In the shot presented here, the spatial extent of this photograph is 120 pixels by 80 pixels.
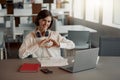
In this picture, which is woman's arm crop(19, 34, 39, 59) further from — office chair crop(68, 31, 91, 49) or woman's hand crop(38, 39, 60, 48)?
office chair crop(68, 31, 91, 49)

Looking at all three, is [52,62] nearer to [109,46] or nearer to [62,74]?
[62,74]

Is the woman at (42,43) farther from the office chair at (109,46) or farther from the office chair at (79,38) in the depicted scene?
the office chair at (79,38)

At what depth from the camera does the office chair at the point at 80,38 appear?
4.74 metres

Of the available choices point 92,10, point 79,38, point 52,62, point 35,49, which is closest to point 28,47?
point 35,49

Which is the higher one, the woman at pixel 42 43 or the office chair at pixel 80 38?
the woman at pixel 42 43

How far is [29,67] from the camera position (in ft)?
7.25

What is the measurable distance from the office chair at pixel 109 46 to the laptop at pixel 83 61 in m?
0.88

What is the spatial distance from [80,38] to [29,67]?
270 centimetres

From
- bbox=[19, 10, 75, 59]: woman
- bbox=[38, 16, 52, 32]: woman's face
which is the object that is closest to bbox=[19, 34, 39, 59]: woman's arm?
bbox=[19, 10, 75, 59]: woman

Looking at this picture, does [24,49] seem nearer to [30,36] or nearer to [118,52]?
[30,36]

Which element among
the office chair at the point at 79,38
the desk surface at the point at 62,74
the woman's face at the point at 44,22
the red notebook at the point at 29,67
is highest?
the woman's face at the point at 44,22

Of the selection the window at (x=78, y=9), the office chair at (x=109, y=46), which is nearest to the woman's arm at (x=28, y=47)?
the office chair at (x=109, y=46)

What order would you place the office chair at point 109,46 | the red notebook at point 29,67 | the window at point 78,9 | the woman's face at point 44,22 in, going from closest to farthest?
the red notebook at point 29,67 → the woman's face at point 44,22 → the office chair at point 109,46 → the window at point 78,9

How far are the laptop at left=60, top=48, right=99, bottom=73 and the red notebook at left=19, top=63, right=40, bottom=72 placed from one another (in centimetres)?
23
